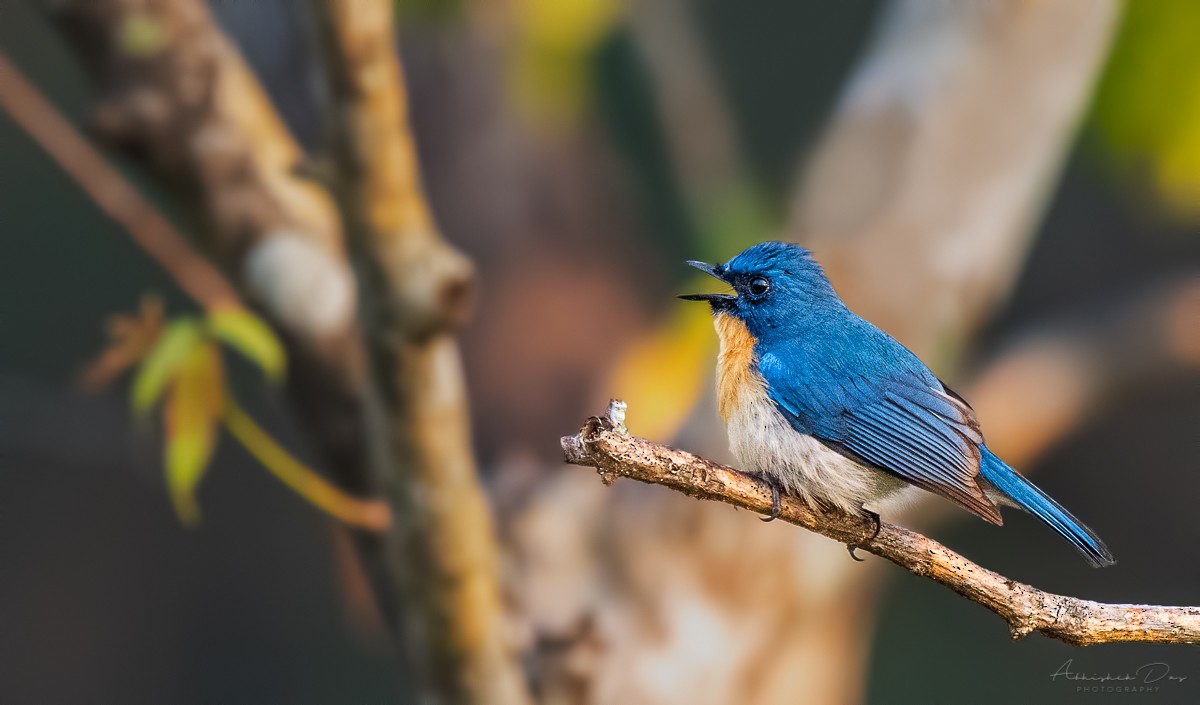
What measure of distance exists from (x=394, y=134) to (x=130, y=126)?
723mm

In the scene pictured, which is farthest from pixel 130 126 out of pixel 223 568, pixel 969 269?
pixel 969 269

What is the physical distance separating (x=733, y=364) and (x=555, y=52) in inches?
51.8

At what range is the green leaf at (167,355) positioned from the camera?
6.82ft

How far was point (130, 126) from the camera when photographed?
6.93ft

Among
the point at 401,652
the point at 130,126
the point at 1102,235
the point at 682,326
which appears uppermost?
the point at 1102,235

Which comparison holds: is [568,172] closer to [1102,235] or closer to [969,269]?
[969,269]

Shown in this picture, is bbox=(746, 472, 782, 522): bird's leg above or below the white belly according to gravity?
below

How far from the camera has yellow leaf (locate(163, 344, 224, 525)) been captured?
2.16m

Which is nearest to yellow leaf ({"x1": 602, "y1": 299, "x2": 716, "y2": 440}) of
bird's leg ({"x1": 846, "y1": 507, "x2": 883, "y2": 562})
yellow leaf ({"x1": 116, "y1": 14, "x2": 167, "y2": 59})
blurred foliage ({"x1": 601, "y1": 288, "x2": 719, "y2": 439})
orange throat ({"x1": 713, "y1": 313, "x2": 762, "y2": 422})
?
blurred foliage ({"x1": 601, "y1": 288, "x2": 719, "y2": 439})

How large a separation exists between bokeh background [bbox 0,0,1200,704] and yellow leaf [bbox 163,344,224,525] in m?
0.14

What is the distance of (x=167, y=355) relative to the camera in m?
2.09

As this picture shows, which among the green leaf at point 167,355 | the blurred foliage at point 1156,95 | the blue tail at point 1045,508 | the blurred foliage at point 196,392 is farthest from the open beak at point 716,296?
the blurred foliage at point 1156,95

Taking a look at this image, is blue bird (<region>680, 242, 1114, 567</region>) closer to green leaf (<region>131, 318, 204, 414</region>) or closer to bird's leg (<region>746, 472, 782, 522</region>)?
bird's leg (<region>746, 472, 782, 522</region>)
